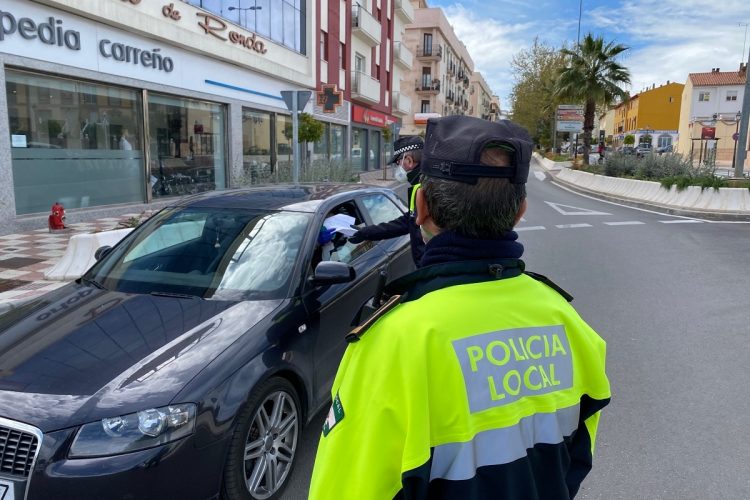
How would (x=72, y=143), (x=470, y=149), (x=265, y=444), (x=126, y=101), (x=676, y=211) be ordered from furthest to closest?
(x=676, y=211) → (x=126, y=101) → (x=72, y=143) → (x=265, y=444) → (x=470, y=149)

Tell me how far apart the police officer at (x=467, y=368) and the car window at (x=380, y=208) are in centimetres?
360

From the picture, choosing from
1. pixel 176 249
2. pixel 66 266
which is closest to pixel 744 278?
pixel 176 249

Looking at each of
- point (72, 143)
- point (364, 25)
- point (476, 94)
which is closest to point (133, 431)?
point (72, 143)

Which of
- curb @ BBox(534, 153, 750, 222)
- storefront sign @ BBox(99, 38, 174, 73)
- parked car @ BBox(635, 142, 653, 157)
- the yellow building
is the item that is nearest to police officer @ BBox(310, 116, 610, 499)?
storefront sign @ BBox(99, 38, 174, 73)

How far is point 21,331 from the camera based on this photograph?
9.66ft

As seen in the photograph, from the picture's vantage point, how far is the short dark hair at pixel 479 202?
1.24 m

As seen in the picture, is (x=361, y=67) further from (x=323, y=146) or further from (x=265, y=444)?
(x=265, y=444)

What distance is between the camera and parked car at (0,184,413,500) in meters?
2.23

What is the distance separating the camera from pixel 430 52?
200ft

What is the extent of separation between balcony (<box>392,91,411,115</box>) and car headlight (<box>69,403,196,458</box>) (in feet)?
133

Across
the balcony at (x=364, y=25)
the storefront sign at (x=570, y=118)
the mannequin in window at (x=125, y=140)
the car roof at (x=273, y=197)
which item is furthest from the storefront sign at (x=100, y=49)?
the storefront sign at (x=570, y=118)

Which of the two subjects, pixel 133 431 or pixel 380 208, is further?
pixel 380 208

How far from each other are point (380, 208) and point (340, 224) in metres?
1.30

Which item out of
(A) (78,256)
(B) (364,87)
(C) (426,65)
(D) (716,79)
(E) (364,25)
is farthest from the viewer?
(D) (716,79)
